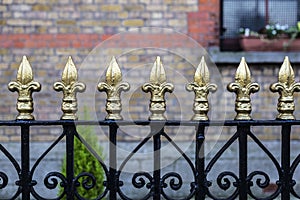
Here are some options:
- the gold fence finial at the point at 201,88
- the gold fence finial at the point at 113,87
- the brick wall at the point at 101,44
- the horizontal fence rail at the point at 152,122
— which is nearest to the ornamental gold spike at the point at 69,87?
the horizontal fence rail at the point at 152,122

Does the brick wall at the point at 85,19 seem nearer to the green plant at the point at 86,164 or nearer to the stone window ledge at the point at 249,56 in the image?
the stone window ledge at the point at 249,56

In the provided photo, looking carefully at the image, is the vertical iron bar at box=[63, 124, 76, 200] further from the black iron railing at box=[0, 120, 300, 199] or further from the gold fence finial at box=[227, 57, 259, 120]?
the gold fence finial at box=[227, 57, 259, 120]

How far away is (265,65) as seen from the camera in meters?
5.98

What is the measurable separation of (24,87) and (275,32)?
174 inches

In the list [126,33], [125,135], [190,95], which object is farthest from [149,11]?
[125,135]

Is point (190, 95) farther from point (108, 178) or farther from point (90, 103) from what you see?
point (108, 178)

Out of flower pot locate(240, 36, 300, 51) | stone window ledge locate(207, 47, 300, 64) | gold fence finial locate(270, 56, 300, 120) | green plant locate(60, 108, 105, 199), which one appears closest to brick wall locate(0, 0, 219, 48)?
stone window ledge locate(207, 47, 300, 64)

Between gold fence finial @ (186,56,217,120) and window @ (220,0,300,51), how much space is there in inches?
161

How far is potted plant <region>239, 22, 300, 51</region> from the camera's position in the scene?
6.09m

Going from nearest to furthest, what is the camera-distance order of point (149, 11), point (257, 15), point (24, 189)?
point (24, 189) < point (149, 11) < point (257, 15)

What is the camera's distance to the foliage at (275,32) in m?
6.10

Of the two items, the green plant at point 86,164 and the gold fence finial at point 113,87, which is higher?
the gold fence finial at point 113,87

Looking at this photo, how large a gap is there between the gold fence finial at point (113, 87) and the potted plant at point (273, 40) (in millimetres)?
4123

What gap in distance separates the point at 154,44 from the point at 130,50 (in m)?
0.28
